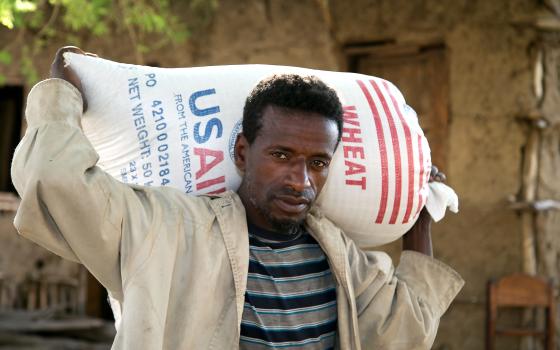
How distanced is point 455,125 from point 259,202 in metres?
3.80

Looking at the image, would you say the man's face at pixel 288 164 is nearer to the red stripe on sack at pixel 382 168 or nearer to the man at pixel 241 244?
the man at pixel 241 244

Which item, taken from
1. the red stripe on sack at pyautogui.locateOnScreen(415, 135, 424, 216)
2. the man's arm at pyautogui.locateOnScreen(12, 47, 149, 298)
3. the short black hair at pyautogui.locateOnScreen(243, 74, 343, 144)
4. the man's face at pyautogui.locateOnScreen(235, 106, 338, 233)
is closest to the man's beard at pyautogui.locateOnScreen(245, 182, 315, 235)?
the man's face at pyautogui.locateOnScreen(235, 106, 338, 233)

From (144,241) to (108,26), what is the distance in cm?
494

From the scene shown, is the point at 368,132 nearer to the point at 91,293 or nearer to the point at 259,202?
the point at 259,202

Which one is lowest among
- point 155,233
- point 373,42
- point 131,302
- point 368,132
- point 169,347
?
point 169,347

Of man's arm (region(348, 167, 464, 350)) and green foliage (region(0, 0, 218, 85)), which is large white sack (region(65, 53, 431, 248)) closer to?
man's arm (region(348, 167, 464, 350))

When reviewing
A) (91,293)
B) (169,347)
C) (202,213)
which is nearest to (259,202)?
(202,213)

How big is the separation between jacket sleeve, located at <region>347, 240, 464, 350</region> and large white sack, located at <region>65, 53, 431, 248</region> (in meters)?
0.15

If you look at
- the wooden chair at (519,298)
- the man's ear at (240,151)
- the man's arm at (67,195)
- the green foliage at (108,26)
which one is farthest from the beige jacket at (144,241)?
the green foliage at (108,26)

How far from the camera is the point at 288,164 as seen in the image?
1.91m

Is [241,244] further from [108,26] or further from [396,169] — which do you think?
[108,26]

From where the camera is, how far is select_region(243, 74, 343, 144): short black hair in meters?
1.93

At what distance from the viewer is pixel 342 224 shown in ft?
7.30

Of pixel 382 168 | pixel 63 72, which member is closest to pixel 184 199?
pixel 63 72
